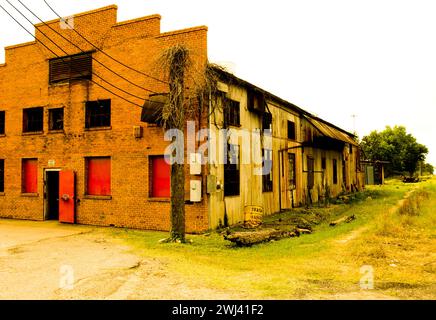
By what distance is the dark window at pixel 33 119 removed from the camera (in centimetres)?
1767

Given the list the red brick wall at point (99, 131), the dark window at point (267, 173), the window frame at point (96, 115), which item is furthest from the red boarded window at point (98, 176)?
the dark window at point (267, 173)

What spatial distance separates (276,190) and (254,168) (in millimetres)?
2719

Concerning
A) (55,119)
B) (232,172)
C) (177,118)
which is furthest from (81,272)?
(55,119)

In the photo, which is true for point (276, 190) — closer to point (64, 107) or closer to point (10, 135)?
point (64, 107)

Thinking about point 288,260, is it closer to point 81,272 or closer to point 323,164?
point 81,272

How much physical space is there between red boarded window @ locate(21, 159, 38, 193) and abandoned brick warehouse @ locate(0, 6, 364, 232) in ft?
0.16

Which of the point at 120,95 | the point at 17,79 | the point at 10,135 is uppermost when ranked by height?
the point at 17,79

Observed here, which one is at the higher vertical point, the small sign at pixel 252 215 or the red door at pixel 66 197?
the red door at pixel 66 197

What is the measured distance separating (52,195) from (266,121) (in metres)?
10.8

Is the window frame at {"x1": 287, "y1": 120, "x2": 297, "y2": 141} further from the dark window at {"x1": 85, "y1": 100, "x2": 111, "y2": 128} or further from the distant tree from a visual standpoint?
the distant tree

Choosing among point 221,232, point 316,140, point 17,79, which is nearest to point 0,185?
point 17,79

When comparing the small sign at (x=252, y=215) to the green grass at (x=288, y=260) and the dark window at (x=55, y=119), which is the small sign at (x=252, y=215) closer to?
the green grass at (x=288, y=260)

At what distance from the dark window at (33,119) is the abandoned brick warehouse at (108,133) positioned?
0.16 feet
